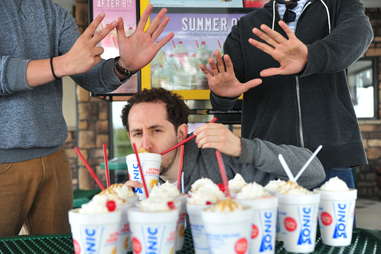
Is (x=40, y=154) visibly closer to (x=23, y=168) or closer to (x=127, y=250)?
(x=23, y=168)

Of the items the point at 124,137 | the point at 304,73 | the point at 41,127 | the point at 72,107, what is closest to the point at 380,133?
the point at 124,137

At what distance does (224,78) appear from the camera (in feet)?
5.56

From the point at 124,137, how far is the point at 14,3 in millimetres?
3481

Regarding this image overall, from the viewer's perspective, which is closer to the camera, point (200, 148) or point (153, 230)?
point (153, 230)

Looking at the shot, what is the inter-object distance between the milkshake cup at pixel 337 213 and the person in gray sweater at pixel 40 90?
815 millimetres

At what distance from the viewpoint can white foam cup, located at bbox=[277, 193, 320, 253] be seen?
1021 millimetres

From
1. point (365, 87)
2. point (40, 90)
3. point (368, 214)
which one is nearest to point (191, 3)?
point (40, 90)

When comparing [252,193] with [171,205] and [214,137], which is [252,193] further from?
[214,137]

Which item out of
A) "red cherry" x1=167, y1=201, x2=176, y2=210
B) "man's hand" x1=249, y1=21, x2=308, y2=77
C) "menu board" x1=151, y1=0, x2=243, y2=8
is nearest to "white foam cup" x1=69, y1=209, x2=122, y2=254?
"red cherry" x1=167, y1=201, x2=176, y2=210

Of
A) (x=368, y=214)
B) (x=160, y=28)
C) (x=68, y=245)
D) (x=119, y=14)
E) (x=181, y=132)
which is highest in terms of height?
(x=119, y=14)

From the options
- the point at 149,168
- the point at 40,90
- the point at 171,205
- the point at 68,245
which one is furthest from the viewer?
the point at 40,90

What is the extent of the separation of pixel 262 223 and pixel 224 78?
818mm

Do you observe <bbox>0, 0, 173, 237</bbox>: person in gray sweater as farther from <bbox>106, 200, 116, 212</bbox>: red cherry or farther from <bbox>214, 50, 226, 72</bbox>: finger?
<bbox>106, 200, 116, 212</bbox>: red cherry

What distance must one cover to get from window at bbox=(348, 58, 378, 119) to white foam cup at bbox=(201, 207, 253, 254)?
5406 millimetres
